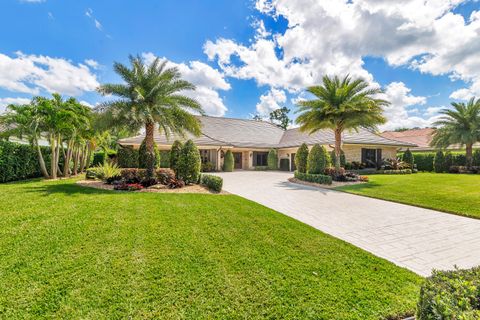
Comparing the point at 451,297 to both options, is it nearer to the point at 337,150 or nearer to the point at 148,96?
the point at 148,96

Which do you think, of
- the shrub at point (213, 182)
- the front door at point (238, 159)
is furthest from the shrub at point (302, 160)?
the front door at point (238, 159)

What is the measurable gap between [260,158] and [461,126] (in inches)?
797

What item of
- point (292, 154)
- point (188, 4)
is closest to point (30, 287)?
point (188, 4)

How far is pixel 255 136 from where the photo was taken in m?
29.4

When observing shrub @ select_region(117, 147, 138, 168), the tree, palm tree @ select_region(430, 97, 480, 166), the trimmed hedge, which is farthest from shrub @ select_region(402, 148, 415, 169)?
the tree

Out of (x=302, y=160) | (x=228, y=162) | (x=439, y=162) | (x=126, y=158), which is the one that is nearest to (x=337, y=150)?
(x=302, y=160)

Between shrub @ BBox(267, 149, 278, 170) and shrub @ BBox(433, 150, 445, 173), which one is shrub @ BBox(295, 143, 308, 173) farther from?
A: shrub @ BBox(433, 150, 445, 173)

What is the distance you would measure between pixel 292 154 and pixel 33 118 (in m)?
22.6

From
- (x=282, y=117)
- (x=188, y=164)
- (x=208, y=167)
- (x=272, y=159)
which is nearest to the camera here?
(x=188, y=164)

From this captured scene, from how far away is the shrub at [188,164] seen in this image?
11.2 metres

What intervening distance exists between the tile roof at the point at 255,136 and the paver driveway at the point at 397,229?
1352 cm

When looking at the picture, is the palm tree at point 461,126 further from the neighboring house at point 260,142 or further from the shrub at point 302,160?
the shrub at point 302,160

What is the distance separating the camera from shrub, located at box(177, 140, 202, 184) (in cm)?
1120

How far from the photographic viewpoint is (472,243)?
4.76m
